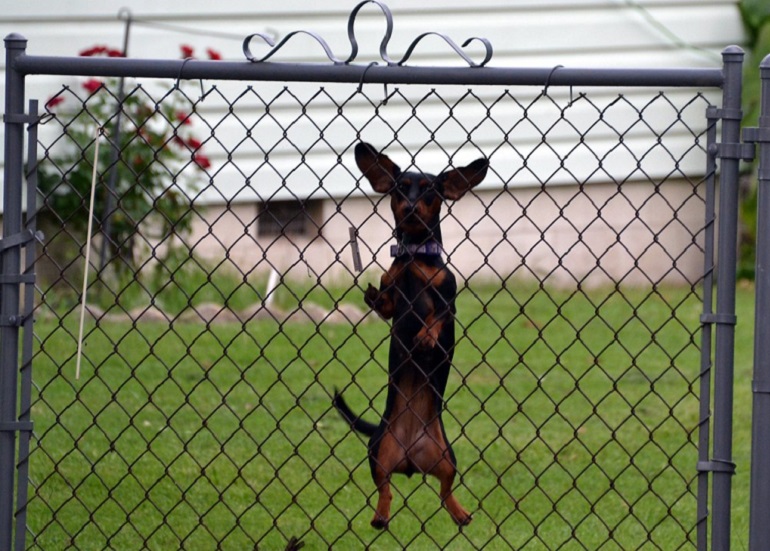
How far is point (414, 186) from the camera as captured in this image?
308cm

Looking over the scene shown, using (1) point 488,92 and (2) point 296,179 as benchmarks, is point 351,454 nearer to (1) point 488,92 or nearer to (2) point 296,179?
(2) point 296,179

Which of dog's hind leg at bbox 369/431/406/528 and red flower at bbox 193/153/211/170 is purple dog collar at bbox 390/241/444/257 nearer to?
dog's hind leg at bbox 369/431/406/528

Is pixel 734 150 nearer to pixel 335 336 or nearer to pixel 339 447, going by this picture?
pixel 339 447

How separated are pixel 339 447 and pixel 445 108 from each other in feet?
13.4

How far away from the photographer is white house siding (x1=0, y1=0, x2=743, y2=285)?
8281mm

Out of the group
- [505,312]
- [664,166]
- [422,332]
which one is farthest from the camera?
[664,166]

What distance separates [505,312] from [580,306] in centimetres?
59

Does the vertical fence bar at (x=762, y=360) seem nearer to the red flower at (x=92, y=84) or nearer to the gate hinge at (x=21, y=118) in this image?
the gate hinge at (x=21, y=118)

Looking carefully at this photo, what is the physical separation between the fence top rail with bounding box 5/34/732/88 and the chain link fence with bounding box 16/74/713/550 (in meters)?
0.07

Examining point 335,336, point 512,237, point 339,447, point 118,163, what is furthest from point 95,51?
point 339,447

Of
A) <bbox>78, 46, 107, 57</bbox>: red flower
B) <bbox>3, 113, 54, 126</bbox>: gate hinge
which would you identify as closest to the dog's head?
<bbox>3, 113, 54, 126</bbox>: gate hinge

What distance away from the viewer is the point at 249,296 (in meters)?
7.94

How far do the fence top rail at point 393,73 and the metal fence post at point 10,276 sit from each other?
8 cm

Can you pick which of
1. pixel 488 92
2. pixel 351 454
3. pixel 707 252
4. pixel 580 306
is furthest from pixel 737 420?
pixel 488 92
